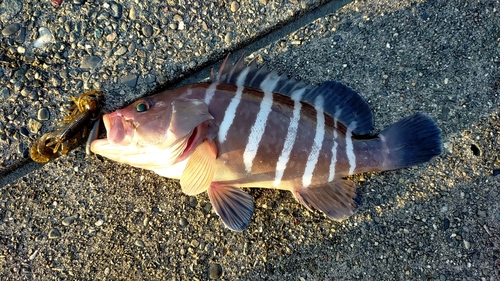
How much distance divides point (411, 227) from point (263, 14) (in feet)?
5.39

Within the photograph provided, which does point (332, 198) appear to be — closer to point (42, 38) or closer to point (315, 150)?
point (315, 150)

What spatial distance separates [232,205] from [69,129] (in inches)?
41.0

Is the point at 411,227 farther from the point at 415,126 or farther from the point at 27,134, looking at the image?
the point at 27,134

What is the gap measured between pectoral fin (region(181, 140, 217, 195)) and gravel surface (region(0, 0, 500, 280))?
1.01 feet

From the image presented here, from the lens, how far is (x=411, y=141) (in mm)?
2314

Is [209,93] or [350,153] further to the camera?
[350,153]

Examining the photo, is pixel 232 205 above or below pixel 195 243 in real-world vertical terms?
above

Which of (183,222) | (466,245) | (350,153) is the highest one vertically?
(350,153)

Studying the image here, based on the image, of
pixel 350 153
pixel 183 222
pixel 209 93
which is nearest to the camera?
pixel 209 93

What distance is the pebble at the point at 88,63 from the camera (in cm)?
238

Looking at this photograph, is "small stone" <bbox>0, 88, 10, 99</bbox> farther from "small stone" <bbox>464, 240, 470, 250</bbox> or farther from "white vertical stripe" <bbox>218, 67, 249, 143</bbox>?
"small stone" <bbox>464, 240, 470, 250</bbox>

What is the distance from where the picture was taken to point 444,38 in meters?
2.54

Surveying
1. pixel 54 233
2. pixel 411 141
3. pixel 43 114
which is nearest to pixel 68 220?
pixel 54 233

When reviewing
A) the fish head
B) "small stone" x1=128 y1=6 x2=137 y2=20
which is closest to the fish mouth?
the fish head
